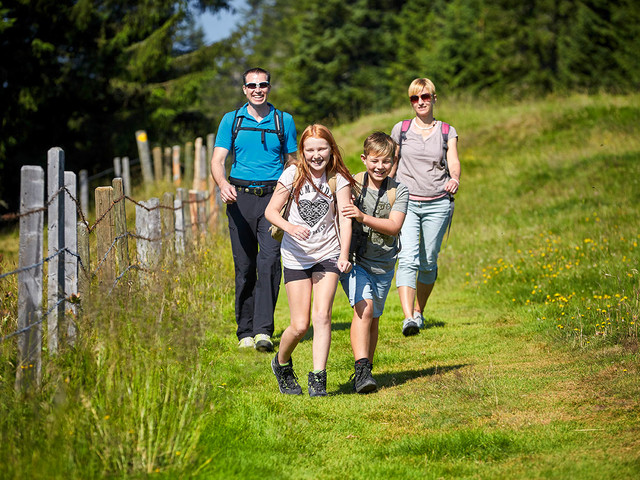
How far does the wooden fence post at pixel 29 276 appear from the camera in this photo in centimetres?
402

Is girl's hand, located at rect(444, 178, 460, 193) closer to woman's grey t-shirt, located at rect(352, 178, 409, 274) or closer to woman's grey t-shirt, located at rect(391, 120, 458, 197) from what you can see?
woman's grey t-shirt, located at rect(391, 120, 458, 197)

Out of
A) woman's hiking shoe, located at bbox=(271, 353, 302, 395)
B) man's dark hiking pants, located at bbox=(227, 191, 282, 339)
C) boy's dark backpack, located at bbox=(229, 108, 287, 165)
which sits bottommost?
woman's hiking shoe, located at bbox=(271, 353, 302, 395)

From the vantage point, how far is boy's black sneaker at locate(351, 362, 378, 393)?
16.9 ft

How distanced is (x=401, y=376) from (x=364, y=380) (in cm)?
62

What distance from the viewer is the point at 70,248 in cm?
460

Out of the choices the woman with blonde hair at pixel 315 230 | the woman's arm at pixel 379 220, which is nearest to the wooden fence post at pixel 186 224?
the woman with blonde hair at pixel 315 230

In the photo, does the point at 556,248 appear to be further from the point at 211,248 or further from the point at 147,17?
the point at 147,17

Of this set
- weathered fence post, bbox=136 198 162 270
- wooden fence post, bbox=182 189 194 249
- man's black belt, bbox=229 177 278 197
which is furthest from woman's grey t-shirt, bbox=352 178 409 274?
wooden fence post, bbox=182 189 194 249

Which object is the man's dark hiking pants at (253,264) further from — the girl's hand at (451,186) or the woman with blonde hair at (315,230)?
the girl's hand at (451,186)

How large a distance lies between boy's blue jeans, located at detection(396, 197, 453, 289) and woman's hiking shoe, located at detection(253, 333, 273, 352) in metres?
1.32

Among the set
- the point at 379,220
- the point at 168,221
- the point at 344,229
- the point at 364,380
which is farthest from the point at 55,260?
the point at 168,221

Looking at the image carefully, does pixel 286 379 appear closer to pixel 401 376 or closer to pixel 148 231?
pixel 401 376

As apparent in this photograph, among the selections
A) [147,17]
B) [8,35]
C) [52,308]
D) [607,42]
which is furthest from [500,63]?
[52,308]

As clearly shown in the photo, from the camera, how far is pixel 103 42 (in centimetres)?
2111
